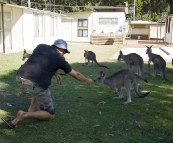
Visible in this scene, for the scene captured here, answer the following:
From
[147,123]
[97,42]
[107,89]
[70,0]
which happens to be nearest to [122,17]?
[97,42]

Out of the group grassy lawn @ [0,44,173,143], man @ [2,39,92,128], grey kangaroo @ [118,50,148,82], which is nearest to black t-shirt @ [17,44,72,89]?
man @ [2,39,92,128]

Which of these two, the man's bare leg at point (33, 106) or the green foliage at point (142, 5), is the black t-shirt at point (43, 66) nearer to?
the man's bare leg at point (33, 106)

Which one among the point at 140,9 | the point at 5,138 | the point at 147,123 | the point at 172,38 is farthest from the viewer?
the point at 140,9

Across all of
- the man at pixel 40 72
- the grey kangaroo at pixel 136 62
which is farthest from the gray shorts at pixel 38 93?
the grey kangaroo at pixel 136 62

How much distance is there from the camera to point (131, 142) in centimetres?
421

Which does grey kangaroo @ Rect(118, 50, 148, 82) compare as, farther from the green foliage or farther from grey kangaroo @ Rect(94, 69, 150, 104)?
the green foliage

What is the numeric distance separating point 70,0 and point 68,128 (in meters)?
41.4

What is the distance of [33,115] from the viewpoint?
448 centimetres

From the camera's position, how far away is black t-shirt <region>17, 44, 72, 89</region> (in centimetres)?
446

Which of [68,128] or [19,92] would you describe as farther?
[19,92]

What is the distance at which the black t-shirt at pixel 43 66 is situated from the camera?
14.6ft

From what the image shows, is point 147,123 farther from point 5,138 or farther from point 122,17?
point 122,17

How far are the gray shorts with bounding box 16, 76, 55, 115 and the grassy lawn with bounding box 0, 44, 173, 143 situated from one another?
0.33 m

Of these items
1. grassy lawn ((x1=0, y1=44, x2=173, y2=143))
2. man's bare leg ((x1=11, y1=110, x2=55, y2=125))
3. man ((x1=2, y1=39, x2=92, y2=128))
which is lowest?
grassy lawn ((x1=0, y1=44, x2=173, y2=143))
